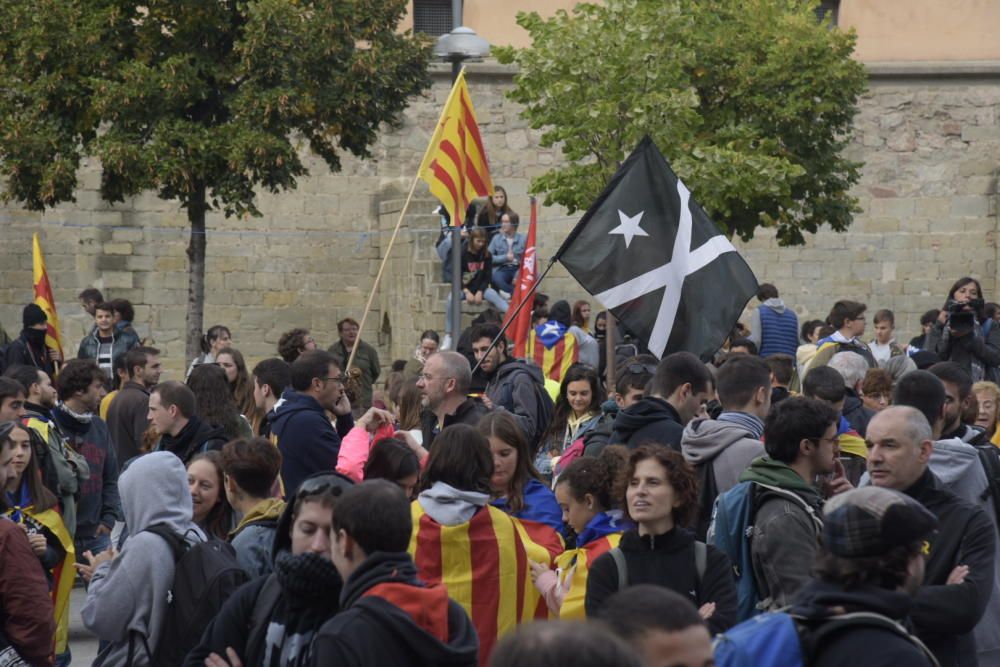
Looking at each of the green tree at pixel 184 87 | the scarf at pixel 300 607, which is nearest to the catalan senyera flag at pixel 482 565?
the scarf at pixel 300 607

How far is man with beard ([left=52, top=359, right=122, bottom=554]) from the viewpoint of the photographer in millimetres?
8602

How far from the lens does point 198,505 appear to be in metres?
5.60

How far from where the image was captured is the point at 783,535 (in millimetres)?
4934

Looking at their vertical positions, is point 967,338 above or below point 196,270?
below

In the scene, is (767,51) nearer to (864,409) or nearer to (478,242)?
(478,242)

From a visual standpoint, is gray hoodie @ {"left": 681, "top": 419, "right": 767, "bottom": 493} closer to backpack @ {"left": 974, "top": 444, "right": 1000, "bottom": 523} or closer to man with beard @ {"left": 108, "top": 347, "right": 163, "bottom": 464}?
backpack @ {"left": 974, "top": 444, "right": 1000, "bottom": 523}

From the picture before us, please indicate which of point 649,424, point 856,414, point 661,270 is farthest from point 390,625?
point 856,414

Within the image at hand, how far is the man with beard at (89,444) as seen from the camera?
8602 mm

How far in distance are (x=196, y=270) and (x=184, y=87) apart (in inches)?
82.8

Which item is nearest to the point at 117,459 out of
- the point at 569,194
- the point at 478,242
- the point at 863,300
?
the point at 478,242

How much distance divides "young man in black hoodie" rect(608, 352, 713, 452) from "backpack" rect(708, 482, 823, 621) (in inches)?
46.7

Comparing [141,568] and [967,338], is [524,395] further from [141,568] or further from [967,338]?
[967,338]

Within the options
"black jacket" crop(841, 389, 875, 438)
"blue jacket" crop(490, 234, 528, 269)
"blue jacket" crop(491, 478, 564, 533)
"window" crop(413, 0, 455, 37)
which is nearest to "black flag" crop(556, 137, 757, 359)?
"black jacket" crop(841, 389, 875, 438)

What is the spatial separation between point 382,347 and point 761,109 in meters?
6.44
